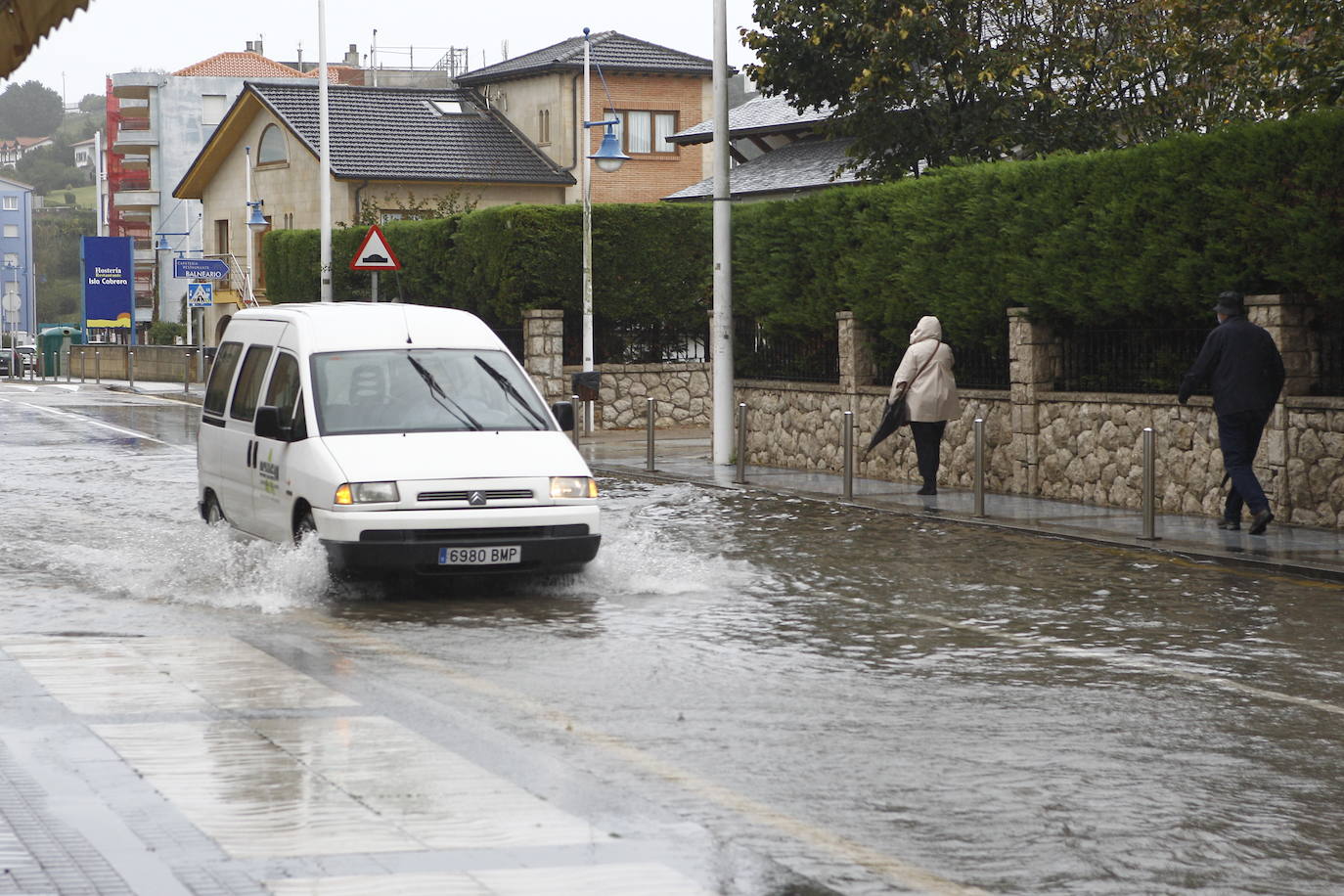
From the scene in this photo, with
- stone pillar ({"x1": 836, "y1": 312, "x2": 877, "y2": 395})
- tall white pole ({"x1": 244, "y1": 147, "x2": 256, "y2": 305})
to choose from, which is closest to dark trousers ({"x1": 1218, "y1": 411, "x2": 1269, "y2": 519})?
stone pillar ({"x1": 836, "y1": 312, "x2": 877, "y2": 395})

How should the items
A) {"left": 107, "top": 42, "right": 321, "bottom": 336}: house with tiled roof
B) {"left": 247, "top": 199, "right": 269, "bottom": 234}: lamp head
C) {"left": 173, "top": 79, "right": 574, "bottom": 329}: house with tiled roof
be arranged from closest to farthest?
{"left": 247, "top": 199, "right": 269, "bottom": 234}: lamp head < {"left": 173, "top": 79, "right": 574, "bottom": 329}: house with tiled roof < {"left": 107, "top": 42, "right": 321, "bottom": 336}: house with tiled roof

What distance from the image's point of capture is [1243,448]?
49.7 ft

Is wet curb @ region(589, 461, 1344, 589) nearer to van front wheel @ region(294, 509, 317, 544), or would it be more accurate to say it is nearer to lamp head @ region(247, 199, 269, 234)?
van front wheel @ region(294, 509, 317, 544)

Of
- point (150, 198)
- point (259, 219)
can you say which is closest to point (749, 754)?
point (259, 219)

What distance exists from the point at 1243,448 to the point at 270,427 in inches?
298

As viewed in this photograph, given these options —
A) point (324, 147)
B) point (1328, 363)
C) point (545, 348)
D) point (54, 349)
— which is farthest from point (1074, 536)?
point (54, 349)

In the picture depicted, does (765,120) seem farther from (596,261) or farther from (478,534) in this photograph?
(478,534)

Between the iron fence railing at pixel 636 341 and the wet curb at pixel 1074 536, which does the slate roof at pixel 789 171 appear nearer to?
the iron fence railing at pixel 636 341

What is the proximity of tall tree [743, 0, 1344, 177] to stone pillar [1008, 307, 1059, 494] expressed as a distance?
5.37 meters

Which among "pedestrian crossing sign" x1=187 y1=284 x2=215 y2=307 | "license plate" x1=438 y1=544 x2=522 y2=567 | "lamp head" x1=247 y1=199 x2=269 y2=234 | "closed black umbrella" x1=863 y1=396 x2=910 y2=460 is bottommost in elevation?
"license plate" x1=438 y1=544 x2=522 y2=567

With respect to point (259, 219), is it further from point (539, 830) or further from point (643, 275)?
point (539, 830)

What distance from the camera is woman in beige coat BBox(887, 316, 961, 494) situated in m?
19.2

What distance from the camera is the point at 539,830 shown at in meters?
6.07

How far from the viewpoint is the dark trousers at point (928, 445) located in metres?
19.2
